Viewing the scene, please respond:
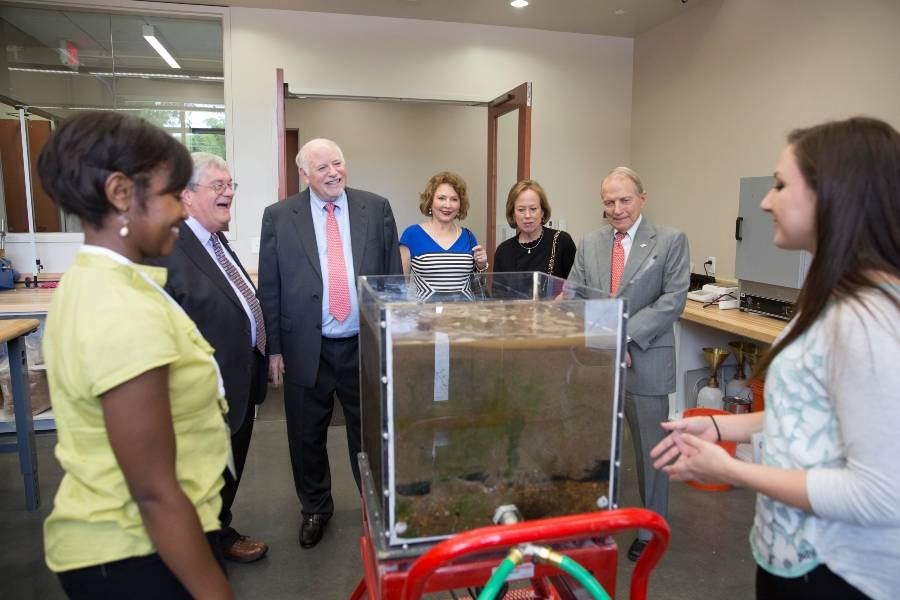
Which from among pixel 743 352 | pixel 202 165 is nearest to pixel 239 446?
pixel 202 165

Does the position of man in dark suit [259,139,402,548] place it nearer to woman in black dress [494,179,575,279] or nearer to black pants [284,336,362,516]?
black pants [284,336,362,516]

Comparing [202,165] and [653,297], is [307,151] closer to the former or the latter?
[202,165]

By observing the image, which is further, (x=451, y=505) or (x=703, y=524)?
(x=703, y=524)

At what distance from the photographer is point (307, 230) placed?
2.26 metres

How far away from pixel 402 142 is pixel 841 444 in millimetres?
6181

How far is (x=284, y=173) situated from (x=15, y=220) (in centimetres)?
198

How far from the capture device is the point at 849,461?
84 centimetres

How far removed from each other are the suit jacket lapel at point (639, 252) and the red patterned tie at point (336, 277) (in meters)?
1.04

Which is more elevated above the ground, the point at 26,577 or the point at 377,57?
the point at 377,57

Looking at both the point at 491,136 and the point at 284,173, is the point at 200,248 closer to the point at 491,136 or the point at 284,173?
the point at 284,173

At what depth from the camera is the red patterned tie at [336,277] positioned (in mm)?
2254

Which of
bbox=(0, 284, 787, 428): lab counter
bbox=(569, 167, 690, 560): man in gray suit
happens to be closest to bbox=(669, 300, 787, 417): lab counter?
bbox=(0, 284, 787, 428): lab counter

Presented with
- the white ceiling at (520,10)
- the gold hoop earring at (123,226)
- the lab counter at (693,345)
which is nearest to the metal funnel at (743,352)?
the lab counter at (693,345)

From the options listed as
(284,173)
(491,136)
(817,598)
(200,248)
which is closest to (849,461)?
(817,598)
